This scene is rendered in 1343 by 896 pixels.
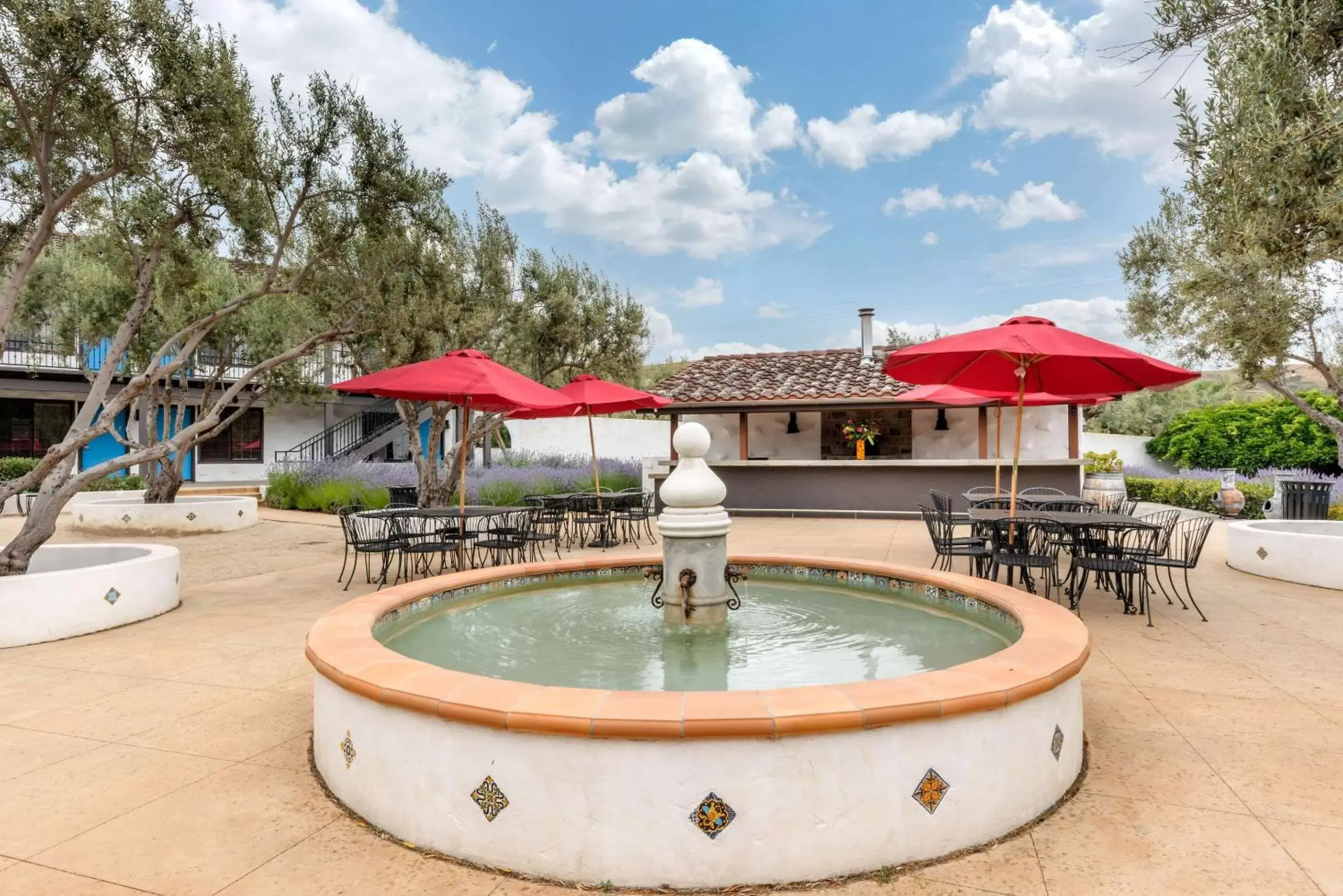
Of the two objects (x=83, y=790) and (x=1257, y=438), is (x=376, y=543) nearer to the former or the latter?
(x=83, y=790)

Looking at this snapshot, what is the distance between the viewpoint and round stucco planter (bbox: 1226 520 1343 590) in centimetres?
770

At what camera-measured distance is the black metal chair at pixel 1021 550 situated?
6480 mm

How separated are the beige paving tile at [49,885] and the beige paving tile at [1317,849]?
4.00 m

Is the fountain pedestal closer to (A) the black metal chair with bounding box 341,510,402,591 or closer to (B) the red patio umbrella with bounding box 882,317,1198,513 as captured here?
(B) the red patio umbrella with bounding box 882,317,1198,513

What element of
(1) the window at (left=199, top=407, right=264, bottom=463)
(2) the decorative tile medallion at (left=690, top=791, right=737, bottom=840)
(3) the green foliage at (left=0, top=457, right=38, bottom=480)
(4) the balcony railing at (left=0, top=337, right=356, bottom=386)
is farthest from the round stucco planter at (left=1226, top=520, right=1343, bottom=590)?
(3) the green foliage at (left=0, top=457, right=38, bottom=480)

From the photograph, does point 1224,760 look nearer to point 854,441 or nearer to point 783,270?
point 854,441

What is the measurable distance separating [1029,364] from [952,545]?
6.36ft

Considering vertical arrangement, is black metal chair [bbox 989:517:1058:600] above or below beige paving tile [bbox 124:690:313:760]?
above

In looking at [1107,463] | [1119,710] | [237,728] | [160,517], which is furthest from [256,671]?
[1107,463]

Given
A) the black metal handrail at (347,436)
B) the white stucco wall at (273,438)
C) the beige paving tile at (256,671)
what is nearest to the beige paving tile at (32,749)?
the beige paving tile at (256,671)

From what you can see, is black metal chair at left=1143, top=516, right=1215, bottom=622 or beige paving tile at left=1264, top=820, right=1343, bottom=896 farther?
black metal chair at left=1143, top=516, right=1215, bottom=622

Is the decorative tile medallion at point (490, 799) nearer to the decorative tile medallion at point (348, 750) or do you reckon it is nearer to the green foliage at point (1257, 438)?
the decorative tile medallion at point (348, 750)

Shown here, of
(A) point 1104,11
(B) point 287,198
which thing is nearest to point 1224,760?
(A) point 1104,11

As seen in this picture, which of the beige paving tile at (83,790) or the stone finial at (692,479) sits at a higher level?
the stone finial at (692,479)
